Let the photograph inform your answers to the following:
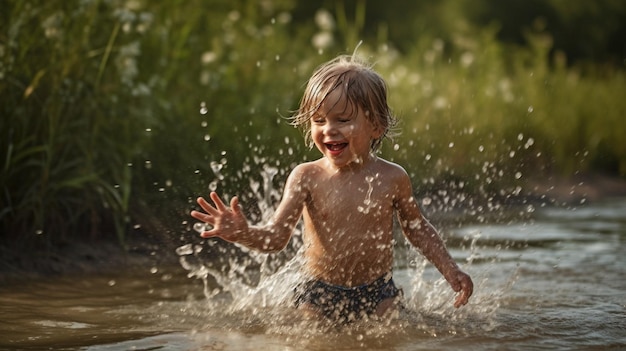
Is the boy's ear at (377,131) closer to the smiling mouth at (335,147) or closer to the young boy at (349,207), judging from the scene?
the young boy at (349,207)

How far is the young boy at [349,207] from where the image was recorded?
4.10 m

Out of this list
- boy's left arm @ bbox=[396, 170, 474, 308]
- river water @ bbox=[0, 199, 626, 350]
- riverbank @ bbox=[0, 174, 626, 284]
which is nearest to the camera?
river water @ bbox=[0, 199, 626, 350]

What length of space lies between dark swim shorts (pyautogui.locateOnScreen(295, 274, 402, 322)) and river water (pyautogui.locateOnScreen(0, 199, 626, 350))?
0.32ft

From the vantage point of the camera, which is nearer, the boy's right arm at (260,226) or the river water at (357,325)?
the boy's right arm at (260,226)

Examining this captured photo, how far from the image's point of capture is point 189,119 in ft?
20.7

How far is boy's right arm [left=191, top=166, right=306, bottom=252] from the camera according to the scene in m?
3.62

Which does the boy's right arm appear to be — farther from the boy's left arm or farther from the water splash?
the boy's left arm

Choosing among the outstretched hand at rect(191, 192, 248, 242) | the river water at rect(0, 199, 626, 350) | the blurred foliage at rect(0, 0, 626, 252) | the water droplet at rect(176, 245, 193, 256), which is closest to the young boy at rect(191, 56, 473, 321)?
the river water at rect(0, 199, 626, 350)

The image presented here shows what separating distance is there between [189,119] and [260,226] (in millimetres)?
2426

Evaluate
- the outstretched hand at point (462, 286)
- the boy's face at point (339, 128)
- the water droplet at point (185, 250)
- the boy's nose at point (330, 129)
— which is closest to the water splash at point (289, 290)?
the water droplet at point (185, 250)

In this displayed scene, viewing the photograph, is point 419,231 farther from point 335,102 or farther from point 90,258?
point 90,258

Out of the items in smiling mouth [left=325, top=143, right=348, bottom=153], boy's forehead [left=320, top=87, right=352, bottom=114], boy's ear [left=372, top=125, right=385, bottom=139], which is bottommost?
smiling mouth [left=325, top=143, right=348, bottom=153]

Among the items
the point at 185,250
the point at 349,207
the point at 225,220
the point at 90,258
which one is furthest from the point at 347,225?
the point at 90,258

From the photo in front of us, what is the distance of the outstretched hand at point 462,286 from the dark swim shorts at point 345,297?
0.25 m
